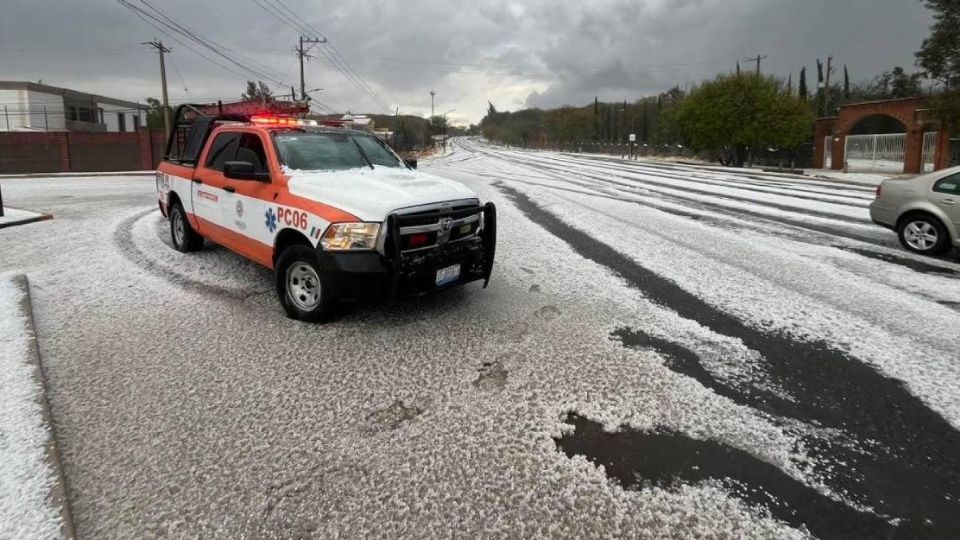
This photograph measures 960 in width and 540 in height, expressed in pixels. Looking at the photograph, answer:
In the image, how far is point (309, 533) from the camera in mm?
2600

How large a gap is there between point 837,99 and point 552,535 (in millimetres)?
77309

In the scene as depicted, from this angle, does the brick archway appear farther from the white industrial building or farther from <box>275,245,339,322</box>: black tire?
the white industrial building

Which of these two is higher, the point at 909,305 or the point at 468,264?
the point at 468,264

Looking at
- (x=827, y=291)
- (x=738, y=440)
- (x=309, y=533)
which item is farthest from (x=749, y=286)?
(x=309, y=533)

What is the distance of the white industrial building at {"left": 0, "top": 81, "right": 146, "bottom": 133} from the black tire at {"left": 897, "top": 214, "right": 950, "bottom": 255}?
6056 cm

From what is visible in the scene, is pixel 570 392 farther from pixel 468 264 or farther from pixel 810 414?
pixel 468 264

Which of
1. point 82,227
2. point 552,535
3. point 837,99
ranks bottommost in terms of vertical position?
point 552,535

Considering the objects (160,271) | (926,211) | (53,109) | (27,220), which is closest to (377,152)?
(160,271)

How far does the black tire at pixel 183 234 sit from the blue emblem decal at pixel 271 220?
296cm

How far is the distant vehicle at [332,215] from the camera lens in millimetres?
4742

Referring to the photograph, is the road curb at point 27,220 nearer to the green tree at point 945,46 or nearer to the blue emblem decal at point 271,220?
the blue emblem decal at point 271,220

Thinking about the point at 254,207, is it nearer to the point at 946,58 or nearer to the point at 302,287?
the point at 302,287

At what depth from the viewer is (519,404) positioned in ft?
12.3

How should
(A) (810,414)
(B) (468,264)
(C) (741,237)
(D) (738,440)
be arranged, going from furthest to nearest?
(C) (741,237), (B) (468,264), (A) (810,414), (D) (738,440)
